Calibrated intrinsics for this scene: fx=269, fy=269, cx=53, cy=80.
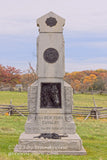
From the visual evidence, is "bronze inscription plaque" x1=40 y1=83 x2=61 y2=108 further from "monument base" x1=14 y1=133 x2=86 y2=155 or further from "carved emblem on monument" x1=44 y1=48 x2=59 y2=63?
"monument base" x1=14 y1=133 x2=86 y2=155

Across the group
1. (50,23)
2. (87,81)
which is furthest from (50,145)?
(87,81)

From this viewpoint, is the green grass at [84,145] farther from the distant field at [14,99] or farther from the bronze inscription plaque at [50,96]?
the distant field at [14,99]

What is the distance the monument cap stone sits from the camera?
9750mm

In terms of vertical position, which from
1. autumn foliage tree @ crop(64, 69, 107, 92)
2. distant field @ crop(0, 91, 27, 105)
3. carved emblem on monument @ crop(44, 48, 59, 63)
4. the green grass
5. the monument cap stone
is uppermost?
the monument cap stone

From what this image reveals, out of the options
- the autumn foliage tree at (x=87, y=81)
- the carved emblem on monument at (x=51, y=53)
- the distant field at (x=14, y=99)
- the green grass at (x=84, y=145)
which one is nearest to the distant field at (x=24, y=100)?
the distant field at (x=14, y=99)

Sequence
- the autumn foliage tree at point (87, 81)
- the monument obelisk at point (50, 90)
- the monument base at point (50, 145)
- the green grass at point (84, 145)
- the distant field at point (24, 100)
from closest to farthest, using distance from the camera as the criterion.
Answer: the green grass at point (84, 145), the monument base at point (50, 145), the monument obelisk at point (50, 90), the distant field at point (24, 100), the autumn foliage tree at point (87, 81)

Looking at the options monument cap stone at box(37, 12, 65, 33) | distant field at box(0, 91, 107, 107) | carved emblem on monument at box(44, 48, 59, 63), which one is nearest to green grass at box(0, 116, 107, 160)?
carved emblem on monument at box(44, 48, 59, 63)

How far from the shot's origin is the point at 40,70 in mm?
9758

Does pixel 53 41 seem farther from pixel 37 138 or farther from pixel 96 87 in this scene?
pixel 96 87

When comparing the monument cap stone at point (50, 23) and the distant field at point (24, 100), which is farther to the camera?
the distant field at point (24, 100)

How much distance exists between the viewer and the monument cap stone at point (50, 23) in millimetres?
9750

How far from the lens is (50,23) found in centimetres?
977

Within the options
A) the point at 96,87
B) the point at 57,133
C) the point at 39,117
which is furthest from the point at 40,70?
the point at 96,87

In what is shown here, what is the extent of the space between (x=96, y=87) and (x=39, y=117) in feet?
152
